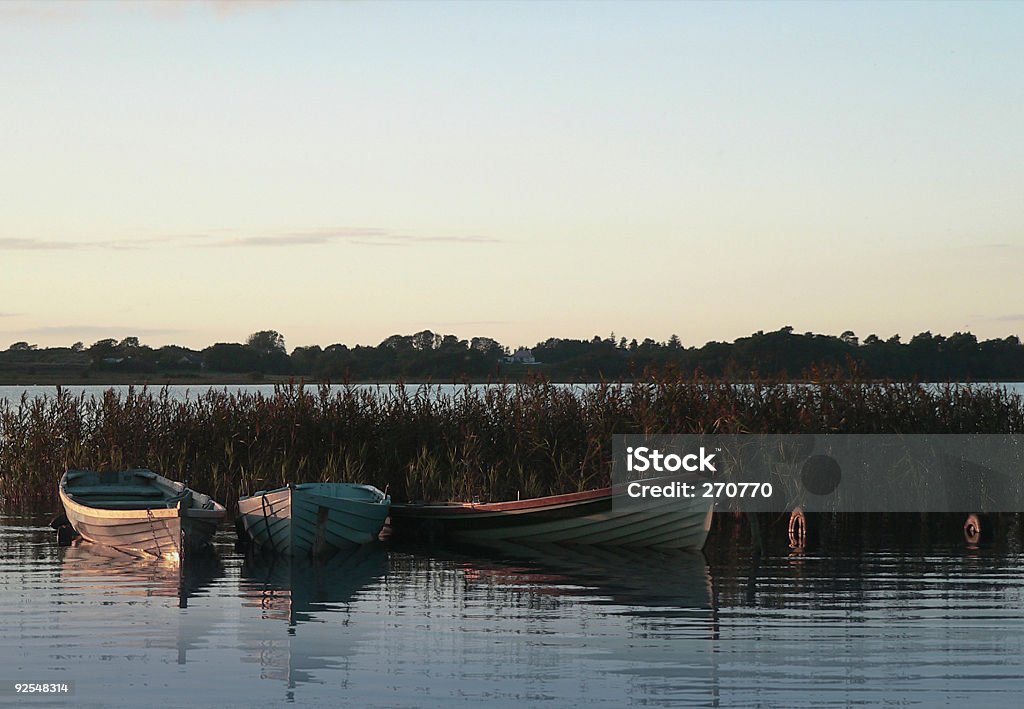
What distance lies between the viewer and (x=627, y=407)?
29359 millimetres

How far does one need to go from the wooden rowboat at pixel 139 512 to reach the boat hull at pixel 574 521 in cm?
454

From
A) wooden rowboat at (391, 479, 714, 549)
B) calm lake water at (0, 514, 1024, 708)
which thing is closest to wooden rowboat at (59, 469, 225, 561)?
calm lake water at (0, 514, 1024, 708)

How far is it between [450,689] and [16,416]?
77.5 feet

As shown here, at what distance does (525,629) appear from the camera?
17.0 m

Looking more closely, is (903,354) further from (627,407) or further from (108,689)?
(108,689)

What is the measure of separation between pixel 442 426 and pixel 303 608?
40.8ft

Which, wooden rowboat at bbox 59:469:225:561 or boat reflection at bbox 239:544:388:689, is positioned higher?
wooden rowboat at bbox 59:469:225:561

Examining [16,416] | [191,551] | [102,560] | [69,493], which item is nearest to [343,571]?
[191,551]

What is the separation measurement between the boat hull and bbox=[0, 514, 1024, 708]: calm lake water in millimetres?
648

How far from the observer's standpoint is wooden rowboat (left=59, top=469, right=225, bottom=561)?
2342cm

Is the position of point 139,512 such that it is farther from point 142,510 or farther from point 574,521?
point 574,521

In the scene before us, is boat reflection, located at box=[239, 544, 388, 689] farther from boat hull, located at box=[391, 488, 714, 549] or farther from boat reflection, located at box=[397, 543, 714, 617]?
boat reflection, located at box=[397, 543, 714, 617]

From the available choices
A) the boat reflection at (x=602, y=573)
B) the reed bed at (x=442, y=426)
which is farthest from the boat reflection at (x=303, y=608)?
the reed bed at (x=442, y=426)

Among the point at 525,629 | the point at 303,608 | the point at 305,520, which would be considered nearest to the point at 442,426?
the point at 305,520
